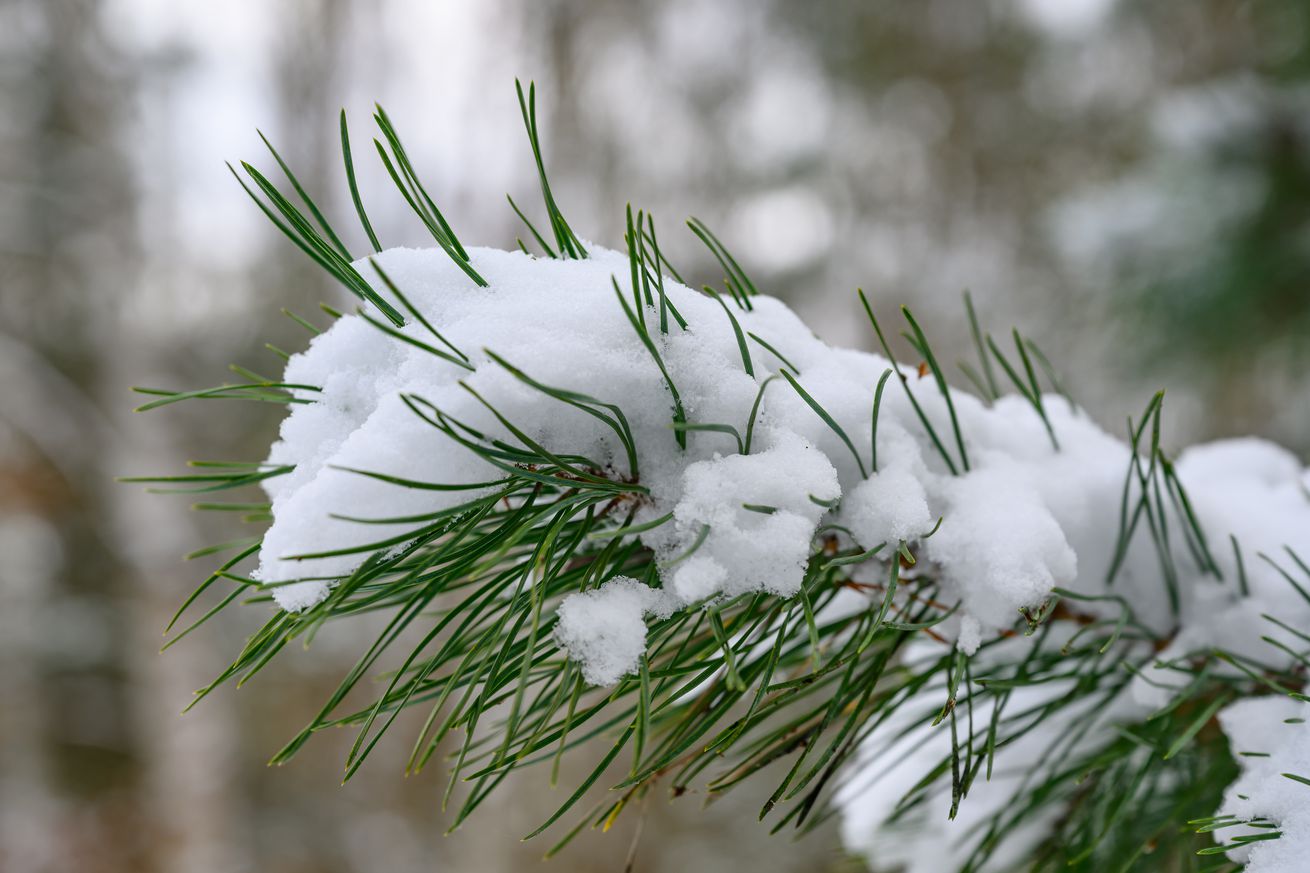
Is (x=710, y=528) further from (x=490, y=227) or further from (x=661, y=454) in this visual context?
(x=490, y=227)

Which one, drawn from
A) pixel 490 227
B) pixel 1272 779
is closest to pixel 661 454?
pixel 1272 779

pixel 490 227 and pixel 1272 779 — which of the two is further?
pixel 490 227

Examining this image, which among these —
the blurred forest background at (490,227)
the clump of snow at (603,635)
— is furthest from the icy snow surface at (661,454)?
the blurred forest background at (490,227)

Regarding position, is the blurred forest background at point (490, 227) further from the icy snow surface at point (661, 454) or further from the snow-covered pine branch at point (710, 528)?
the icy snow surface at point (661, 454)

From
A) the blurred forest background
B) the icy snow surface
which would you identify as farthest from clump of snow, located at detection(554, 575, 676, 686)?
the blurred forest background

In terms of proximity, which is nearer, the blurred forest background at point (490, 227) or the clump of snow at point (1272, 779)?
the clump of snow at point (1272, 779)

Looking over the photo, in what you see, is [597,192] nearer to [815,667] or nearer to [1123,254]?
[1123,254]

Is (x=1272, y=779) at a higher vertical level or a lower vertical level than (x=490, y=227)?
lower

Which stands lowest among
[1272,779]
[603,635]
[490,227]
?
[603,635]

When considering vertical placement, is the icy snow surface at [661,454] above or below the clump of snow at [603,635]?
above
